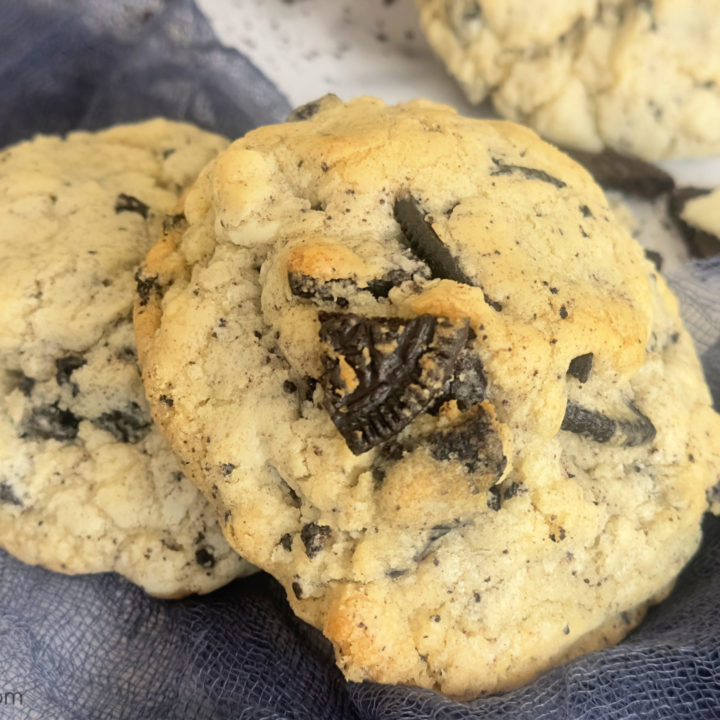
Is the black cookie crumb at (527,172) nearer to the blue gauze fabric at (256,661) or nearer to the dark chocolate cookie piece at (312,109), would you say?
the dark chocolate cookie piece at (312,109)

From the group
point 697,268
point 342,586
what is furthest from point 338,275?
point 697,268

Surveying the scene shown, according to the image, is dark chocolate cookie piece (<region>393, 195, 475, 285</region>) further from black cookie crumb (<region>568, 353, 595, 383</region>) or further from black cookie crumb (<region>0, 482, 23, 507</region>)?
black cookie crumb (<region>0, 482, 23, 507</region>)

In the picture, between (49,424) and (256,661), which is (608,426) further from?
(49,424)

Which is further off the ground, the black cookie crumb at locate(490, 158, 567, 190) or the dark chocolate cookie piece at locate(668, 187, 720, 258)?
the black cookie crumb at locate(490, 158, 567, 190)

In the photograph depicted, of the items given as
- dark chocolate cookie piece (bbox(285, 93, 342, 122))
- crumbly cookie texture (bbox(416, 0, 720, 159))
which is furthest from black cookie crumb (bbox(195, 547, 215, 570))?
crumbly cookie texture (bbox(416, 0, 720, 159))

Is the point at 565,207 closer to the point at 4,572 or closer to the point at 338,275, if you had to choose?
the point at 338,275

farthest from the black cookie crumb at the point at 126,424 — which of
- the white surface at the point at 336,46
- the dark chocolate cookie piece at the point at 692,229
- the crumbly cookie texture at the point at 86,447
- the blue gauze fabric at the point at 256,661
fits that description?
the dark chocolate cookie piece at the point at 692,229
